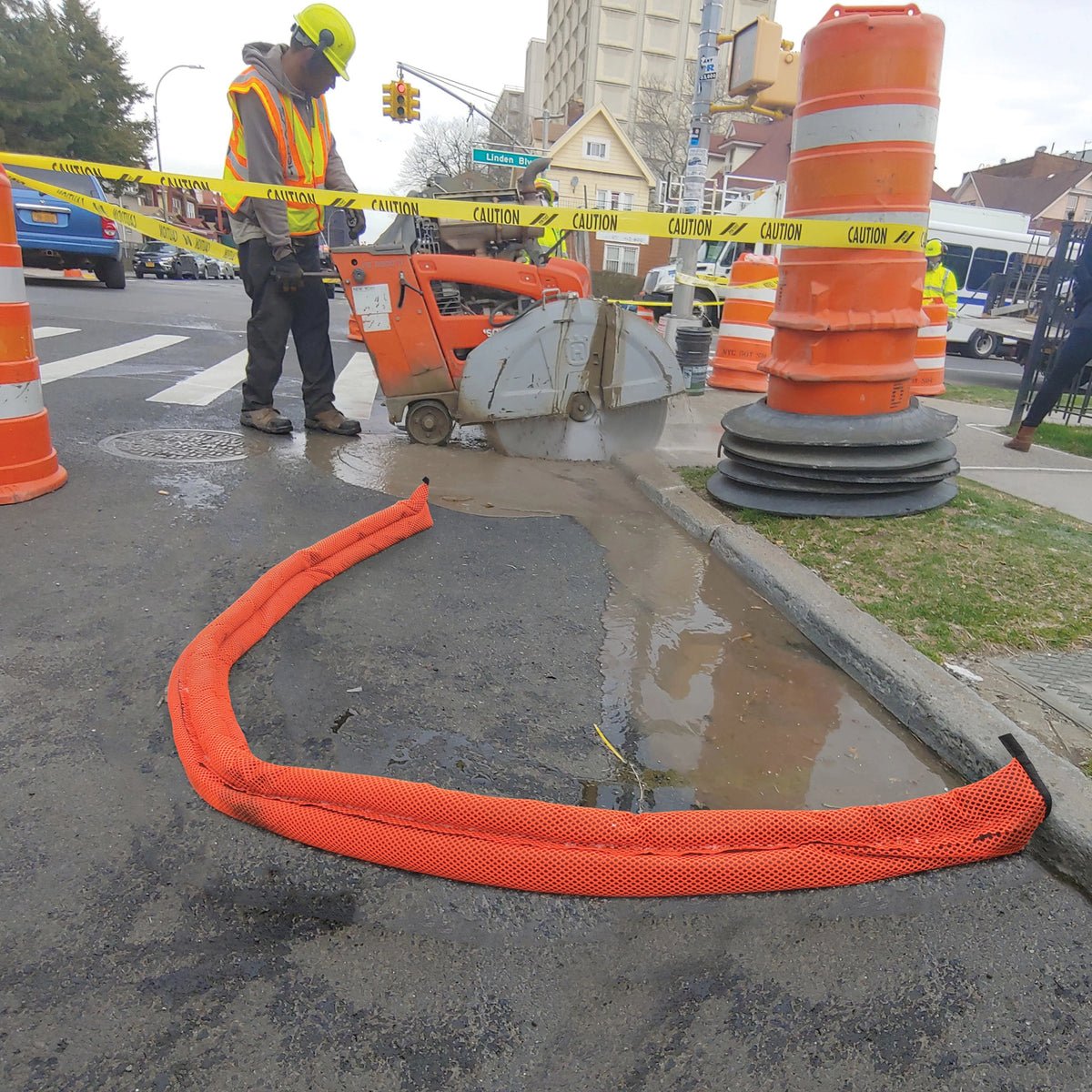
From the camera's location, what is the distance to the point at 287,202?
5.08 m

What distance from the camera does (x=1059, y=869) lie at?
189 centimetres

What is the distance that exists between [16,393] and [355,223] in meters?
3.59

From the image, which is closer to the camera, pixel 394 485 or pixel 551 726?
pixel 551 726

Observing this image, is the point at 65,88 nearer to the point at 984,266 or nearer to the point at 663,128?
the point at 663,128

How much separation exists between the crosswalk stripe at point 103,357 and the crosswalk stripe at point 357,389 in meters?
2.08

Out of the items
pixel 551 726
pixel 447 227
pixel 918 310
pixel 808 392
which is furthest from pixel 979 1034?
pixel 447 227

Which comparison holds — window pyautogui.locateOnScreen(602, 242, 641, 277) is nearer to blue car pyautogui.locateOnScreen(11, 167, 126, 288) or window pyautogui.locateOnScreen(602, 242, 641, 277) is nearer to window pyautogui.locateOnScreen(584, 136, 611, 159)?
window pyautogui.locateOnScreen(584, 136, 611, 159)

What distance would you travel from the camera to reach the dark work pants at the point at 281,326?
5.30m


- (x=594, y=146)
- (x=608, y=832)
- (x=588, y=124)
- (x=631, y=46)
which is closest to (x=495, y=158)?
(x=608, y=832)

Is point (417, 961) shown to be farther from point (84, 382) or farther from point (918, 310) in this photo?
point (84, 382)

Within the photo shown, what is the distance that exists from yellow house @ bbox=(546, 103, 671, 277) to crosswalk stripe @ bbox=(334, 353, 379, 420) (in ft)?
136

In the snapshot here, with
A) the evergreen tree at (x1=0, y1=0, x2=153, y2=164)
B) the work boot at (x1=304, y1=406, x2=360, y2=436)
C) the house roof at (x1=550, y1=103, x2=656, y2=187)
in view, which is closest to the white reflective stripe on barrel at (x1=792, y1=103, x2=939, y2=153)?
the work boot at (x1=304, y1=406, x2=360, y2=436)

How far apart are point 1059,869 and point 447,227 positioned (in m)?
6.57

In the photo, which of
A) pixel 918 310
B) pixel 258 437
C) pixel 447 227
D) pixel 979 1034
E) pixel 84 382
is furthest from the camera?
pixel 447 227
